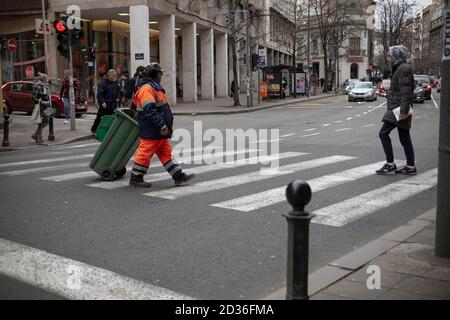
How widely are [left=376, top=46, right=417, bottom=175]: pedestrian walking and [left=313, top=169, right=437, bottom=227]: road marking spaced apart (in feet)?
1.83

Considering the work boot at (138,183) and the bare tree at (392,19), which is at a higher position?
the bare tree at (392,19)

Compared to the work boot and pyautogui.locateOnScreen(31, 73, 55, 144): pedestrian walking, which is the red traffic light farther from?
the work boot

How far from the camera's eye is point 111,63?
4091 cm

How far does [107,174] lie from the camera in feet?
30.4

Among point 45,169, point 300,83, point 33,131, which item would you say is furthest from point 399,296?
point 300,83

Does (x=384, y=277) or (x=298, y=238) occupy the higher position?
(x=298, y=238)

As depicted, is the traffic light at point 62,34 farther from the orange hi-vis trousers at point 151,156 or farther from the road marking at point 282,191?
the road marking at point 282,191

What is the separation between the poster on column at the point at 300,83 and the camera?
51147 millimetres

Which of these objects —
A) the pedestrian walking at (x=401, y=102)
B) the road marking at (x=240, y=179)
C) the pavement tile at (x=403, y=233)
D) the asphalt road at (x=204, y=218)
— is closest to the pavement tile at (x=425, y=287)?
the asphalt road at (x=204, y=218)

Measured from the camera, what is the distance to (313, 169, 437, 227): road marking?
681cm

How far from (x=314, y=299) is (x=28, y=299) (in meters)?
2.12

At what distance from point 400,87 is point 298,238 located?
6.34m

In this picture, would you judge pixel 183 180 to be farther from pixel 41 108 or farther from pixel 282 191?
pixel 41 108
